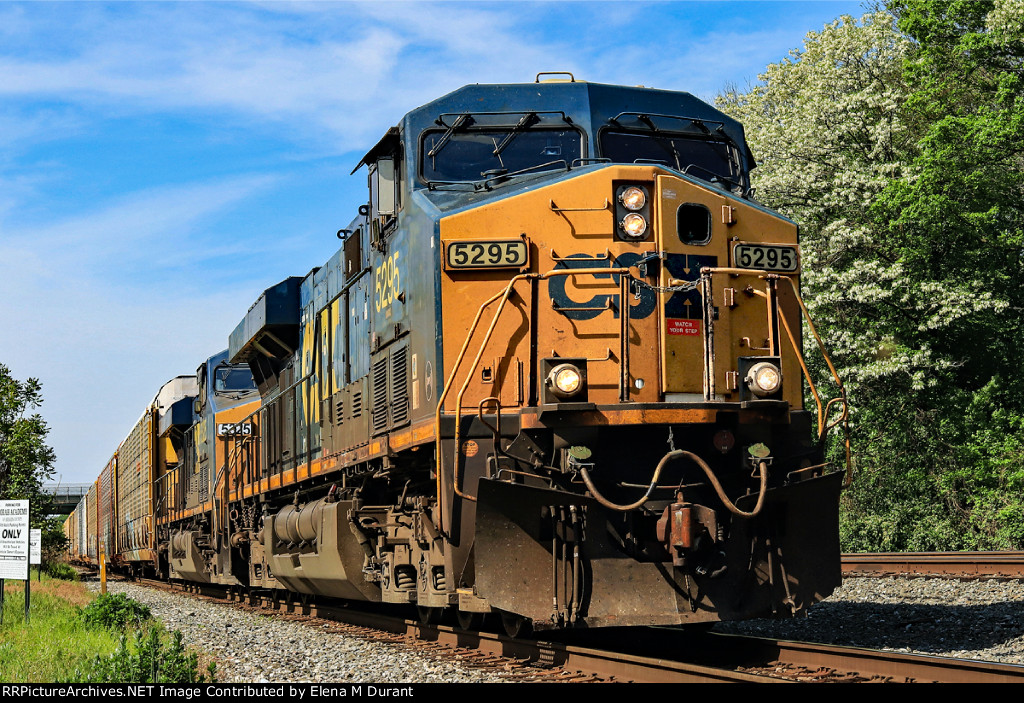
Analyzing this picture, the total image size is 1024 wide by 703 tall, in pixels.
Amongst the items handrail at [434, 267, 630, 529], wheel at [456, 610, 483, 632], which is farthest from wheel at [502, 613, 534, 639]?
handrail at [434, 267, 630, 529]

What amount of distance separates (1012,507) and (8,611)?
15751mm

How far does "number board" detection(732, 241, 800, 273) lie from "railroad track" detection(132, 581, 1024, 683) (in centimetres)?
269

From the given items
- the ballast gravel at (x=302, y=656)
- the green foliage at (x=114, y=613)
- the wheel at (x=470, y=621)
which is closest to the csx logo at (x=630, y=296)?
the ballast gravel at (x=302, y=656)

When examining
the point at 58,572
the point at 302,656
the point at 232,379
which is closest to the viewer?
the point at 302,656

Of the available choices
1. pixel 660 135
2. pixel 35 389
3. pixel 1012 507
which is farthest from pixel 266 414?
pixel 35 389

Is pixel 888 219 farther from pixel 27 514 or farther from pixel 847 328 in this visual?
pixel 27 514

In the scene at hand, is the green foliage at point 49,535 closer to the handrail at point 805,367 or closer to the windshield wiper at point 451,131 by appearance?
the windshield wiper at point 451,131

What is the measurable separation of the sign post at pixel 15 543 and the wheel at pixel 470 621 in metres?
5.79

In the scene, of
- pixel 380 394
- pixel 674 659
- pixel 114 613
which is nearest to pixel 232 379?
pixel 114 613

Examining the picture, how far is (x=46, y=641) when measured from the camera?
33.9 feet

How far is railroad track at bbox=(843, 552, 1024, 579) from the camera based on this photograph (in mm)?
13469

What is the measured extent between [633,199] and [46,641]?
7086 mm

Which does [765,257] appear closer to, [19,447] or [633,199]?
[633,199]

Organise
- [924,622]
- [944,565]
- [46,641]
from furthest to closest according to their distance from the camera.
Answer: [944,565]
[46,641]
[924,622]
